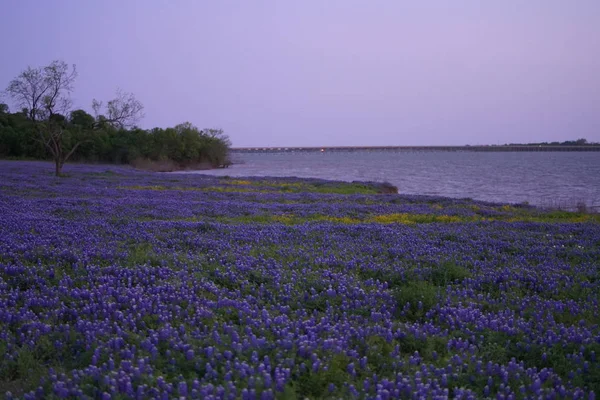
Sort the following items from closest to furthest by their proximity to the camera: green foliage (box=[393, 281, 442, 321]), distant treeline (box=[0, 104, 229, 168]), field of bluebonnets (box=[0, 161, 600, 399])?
field of bluebonnets (box=[0, 161, 600, 399]) → green foliage (box=[393, 281, 442, 321]) → distant treeline (box=[0, 104, 229, 168])

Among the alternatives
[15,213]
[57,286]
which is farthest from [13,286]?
[15,213]

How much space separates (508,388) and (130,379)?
120 inches

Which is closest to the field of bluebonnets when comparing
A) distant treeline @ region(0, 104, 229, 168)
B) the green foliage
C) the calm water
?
the green foliage

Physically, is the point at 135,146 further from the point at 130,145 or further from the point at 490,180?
the point at 490,180

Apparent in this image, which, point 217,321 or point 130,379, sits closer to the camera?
point 130,379

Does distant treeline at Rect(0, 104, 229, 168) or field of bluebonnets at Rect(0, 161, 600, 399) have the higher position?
distant treeline at Rect(0, 104, 229, 168)

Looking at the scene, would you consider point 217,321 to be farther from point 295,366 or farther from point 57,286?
point 57,286

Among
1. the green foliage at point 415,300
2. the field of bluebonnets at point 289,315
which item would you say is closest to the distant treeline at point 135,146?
the field of bluebonnets at point 289,315

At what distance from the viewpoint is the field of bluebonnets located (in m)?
4.07

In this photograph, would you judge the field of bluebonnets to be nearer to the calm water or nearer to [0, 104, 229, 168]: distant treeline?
the calm water

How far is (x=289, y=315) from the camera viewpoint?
568 cm

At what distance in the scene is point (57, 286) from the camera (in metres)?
6.43

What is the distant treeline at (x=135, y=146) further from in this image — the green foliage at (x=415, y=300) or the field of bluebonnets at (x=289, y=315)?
the green foliage at (x=415, y=300)

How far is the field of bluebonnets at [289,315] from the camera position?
407 cm
